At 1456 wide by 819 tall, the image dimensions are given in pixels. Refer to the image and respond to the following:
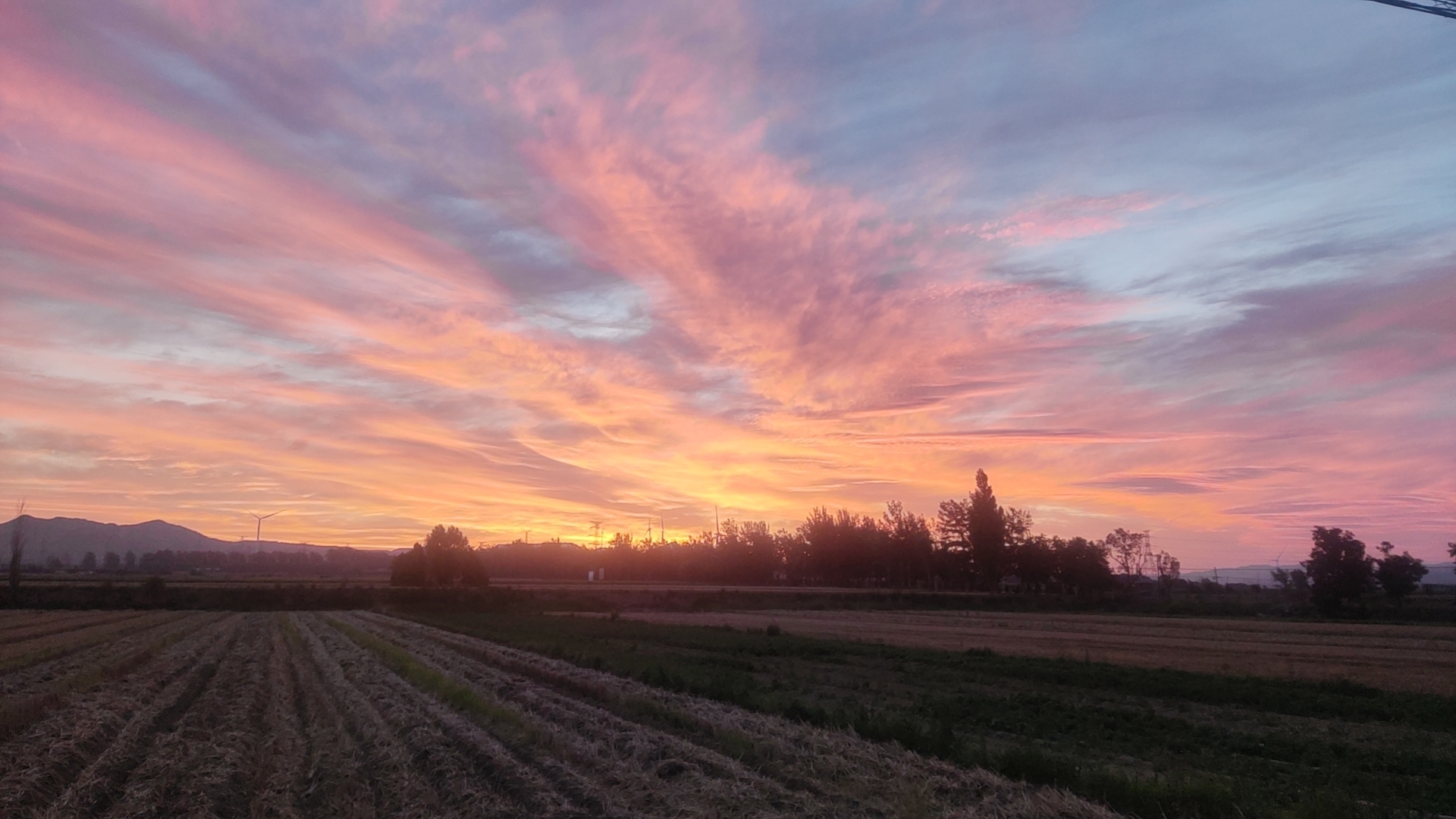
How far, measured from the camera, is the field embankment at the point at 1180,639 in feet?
95.4

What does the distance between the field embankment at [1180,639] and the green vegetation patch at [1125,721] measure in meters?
4.45

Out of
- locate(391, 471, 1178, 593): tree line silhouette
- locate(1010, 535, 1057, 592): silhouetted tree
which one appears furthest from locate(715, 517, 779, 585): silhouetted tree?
locate(1010, 535, 1057, 592): silhouetted tree

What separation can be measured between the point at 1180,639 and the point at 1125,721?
3086 centimetres

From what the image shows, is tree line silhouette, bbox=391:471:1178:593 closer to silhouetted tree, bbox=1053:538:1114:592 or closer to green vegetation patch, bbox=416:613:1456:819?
silhouetted tree, bbox=1053:538:1114:592

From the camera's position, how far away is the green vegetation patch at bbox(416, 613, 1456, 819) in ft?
37.4

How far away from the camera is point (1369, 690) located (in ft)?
76.0

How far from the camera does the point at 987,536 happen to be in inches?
4589

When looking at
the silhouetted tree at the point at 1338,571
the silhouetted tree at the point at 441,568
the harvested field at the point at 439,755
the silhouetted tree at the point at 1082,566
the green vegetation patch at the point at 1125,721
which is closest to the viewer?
the harvested field at the point at 439,755

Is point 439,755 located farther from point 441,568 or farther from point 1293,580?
point 1293,580

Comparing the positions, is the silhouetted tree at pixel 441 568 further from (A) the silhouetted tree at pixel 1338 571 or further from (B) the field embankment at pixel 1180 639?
(A) the silhouetted tree at pixel 1338 571

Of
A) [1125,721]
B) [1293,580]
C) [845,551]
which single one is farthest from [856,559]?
[1125,721]

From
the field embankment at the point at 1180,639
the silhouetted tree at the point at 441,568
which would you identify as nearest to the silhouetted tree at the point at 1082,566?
the field embankment at the point at 1180,639

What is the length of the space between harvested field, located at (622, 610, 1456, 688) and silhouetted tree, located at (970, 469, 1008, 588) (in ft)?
146

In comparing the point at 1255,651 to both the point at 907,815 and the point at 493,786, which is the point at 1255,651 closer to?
the point at 907,815
